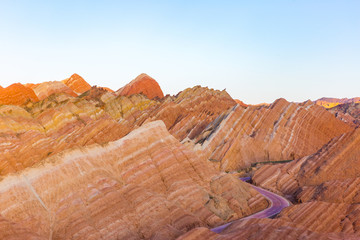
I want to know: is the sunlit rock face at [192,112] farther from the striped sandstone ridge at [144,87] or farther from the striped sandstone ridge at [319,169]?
the striped sandstone ridge at [144,87]

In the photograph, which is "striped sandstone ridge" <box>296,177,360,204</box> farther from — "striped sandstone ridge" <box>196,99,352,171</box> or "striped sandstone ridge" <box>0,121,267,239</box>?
"striped sandstone ridge" <box>196,99,352,171</box>

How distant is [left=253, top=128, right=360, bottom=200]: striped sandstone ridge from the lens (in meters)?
55.9

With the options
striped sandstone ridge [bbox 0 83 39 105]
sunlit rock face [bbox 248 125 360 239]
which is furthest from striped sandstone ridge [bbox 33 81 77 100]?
sunlit rock face [bbox 248 125 360 239]

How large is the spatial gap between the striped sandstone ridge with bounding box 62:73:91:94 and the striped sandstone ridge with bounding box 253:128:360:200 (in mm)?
115570

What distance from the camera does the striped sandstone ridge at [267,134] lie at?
267 ft

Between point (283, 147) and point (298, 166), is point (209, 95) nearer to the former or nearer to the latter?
point (283, 147)

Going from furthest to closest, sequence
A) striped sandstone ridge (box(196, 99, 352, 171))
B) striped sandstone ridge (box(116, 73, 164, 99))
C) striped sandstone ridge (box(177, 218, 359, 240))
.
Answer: striped sandstone ridge (box(116, 73, 164, 99)) → striped sandstone ridge (box(196, 99, 352, 171)) → striped sandstone ridge (box(177, 218, 359, 240))

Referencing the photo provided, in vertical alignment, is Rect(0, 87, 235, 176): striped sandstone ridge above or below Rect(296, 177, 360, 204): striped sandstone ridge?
above

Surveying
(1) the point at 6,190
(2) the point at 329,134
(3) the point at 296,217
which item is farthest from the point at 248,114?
(1) the point at 6,190

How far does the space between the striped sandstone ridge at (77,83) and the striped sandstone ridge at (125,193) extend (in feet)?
397

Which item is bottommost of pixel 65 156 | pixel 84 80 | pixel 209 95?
pixel 65 156

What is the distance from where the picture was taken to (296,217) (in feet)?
120

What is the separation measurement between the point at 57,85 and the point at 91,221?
108521mm

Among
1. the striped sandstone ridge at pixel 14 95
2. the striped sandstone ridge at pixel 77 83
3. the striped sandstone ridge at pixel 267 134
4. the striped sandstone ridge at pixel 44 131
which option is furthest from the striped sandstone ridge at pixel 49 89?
the striped sandstone ridge at pixel 267 134
